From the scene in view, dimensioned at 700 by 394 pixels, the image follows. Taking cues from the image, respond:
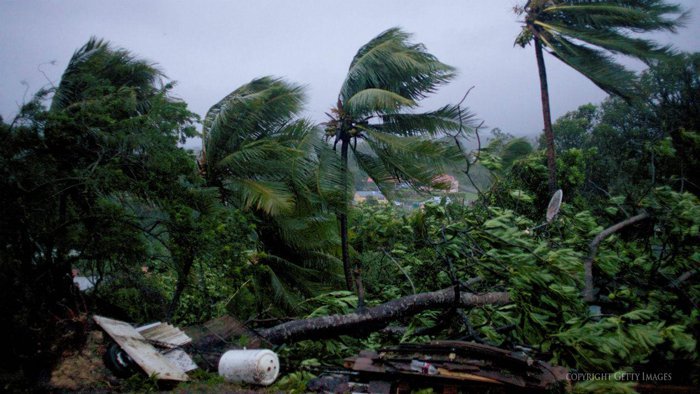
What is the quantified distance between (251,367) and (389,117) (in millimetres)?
5311

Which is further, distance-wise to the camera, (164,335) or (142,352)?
(164,335)

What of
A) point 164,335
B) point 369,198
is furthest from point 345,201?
point 369,198

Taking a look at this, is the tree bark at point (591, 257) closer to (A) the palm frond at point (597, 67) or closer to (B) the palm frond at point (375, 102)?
(B) the palm frond at point (375, 102)

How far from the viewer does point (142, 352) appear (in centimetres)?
455

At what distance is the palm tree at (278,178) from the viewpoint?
7.79m

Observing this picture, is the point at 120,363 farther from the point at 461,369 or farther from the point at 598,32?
the point at 598,32

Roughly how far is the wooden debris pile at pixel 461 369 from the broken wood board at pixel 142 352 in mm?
1897

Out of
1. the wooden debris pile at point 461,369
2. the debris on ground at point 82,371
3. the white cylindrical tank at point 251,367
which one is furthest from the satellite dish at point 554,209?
the debris on ground at point 82,371

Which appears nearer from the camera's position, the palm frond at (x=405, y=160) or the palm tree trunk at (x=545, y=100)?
the palm frond at (x=405, y=160)

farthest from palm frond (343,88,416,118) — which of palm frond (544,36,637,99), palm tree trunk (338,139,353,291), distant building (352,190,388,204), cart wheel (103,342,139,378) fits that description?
palm frond (544,36,637,99)

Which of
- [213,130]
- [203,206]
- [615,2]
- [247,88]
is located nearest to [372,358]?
[203,206]

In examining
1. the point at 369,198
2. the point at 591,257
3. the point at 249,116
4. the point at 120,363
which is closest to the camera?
the point at 120,363

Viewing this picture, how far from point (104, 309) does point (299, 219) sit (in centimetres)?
396

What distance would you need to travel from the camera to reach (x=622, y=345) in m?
4.02
